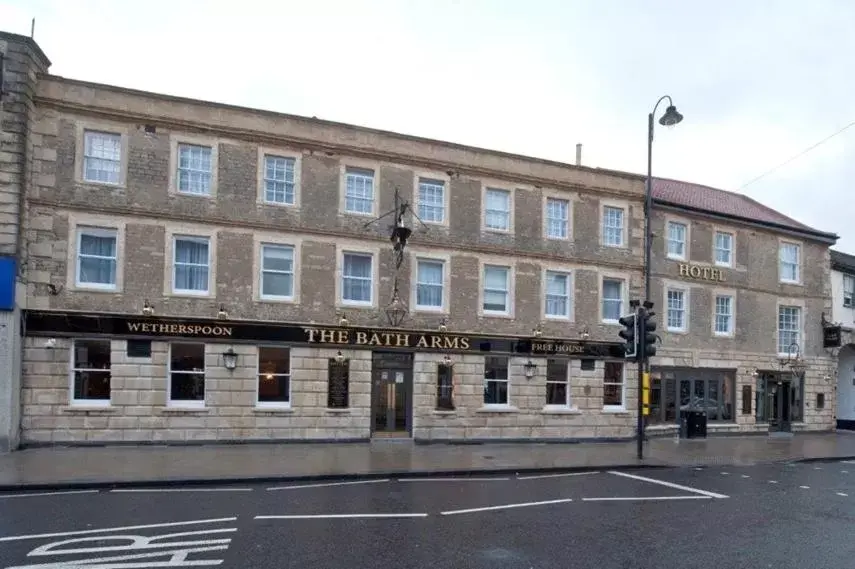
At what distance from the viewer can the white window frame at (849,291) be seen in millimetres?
30078

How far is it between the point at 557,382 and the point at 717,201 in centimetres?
1232

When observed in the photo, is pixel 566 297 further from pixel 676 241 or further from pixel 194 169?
pixel 194 169

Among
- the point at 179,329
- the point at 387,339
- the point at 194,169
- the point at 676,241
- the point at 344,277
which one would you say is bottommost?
the point at 387,339

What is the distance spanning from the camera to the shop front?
57.4 feet

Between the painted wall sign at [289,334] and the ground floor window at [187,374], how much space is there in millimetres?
434

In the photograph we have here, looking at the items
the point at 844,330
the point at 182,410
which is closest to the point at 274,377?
the point at 182,410

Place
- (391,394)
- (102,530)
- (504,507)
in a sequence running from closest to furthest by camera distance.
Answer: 1. (102,530)
2. (504,507)
3. (391,394)

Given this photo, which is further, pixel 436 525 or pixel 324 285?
pixel 324 285

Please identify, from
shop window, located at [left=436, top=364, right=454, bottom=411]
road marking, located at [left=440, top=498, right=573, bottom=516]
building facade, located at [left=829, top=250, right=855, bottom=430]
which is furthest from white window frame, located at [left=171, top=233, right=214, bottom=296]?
building facade, located at [left=829, top=250, right=855, bottom=430]

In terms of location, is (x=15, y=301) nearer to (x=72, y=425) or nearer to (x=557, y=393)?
(x=72, y=425)

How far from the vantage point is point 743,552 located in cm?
823

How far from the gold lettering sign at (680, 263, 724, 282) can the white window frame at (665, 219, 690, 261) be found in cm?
39

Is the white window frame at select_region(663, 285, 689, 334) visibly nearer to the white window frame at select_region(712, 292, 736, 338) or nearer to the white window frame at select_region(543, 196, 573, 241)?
the white window frame at select_region(712, 292, 736, 338)

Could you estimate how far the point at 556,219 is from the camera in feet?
75.6
